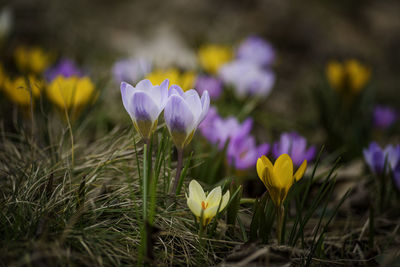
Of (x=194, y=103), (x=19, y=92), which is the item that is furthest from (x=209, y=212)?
(x=19, y=92)

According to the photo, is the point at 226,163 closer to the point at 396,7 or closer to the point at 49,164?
the point at 49,164

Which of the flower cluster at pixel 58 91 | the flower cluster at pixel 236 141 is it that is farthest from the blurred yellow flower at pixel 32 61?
the flower cluster at pixel 236 141

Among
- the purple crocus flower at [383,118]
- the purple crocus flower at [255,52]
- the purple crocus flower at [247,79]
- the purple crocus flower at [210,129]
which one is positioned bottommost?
the purple crocus flower at [383,118]

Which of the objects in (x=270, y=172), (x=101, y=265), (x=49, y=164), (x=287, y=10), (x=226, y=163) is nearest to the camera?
(x=101, y=265)

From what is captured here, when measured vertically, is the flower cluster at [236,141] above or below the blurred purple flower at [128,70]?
below

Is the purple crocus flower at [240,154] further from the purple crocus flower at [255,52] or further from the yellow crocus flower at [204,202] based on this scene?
the purple crocus flower at [255,52]

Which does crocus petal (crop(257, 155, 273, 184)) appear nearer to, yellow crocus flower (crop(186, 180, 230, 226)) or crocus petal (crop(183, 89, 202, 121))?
yellow crocus flower (crop(186, 180, 230, 226))

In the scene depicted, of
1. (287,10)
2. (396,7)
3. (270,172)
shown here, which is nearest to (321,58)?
(287,10)
